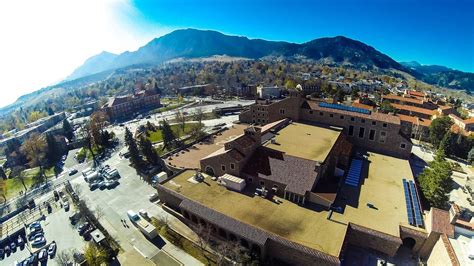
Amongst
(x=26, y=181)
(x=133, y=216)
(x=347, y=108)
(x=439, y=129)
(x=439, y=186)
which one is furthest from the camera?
(x=26, y=181)

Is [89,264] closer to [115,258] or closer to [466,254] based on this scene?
[115,258]

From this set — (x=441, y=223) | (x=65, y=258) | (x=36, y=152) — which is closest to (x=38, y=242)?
(x=65, y=258)

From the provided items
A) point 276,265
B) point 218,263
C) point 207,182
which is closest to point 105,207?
point 207,182

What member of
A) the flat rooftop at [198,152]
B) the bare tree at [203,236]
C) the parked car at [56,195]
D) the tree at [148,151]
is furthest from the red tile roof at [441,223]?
the parked car at [56,195]

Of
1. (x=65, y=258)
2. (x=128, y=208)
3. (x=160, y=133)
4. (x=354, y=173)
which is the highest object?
(x=354, y=173)

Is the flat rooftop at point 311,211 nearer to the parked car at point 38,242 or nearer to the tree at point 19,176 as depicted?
the parked car at point 38,242

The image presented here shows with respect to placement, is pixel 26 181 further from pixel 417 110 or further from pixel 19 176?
pixel 417 110
